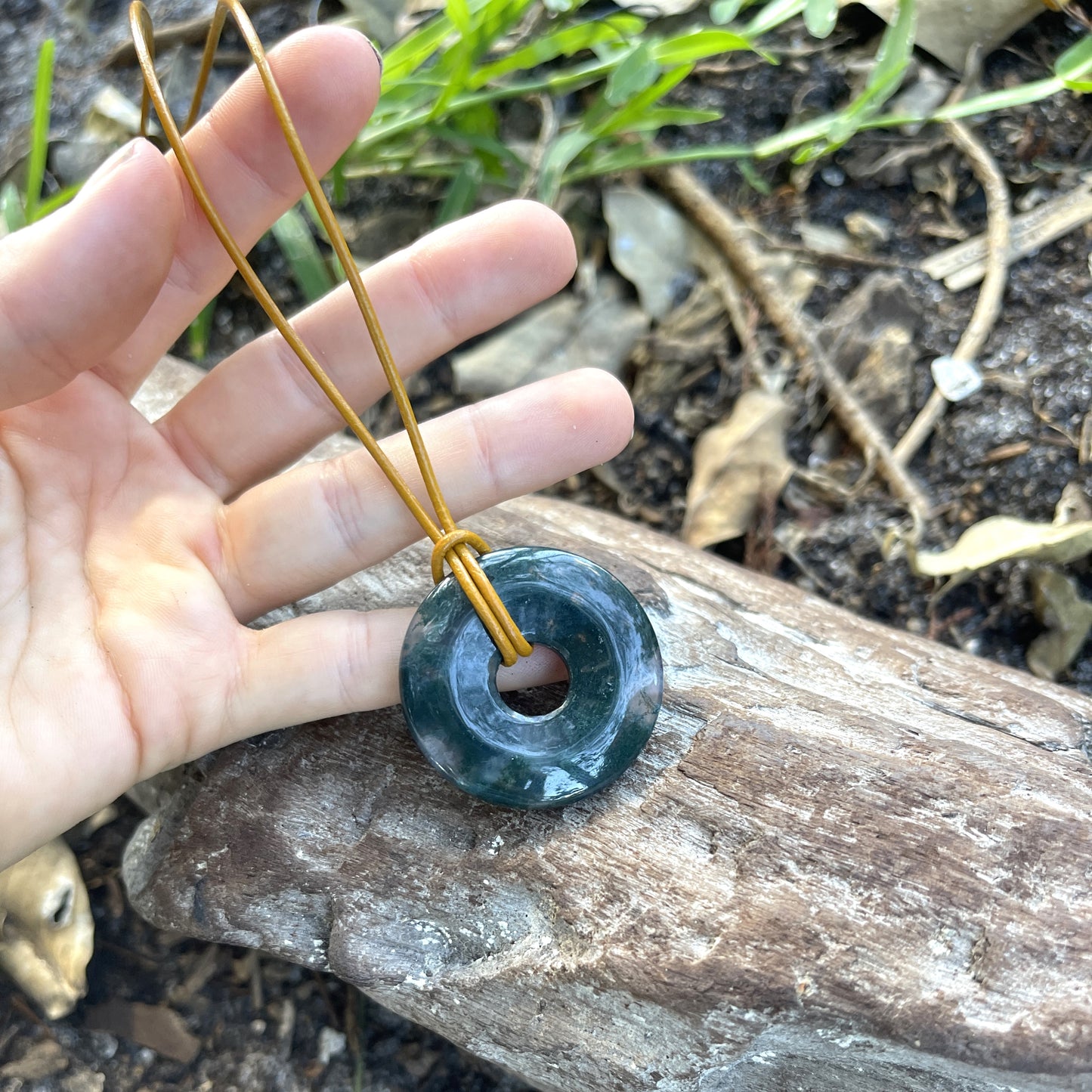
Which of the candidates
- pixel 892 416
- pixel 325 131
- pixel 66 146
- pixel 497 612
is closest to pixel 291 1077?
pixel 497 612

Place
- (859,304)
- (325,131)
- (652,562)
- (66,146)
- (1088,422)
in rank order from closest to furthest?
(325,131), (652,562), (1088,422), (859,304), (66,146)

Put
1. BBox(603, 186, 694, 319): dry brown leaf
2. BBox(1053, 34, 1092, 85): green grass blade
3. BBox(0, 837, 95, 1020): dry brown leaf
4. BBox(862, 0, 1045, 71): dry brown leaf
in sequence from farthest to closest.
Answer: BBox(603, 186, 694, 319): dry brown leaf
BBox(862, 0, 1045, 71): dry brown leaf
BBox(1053, 34, 1092, 85): green grass blade
BBox(0, 837, 95, 1020): dry brown leaf

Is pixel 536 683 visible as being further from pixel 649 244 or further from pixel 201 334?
pixel 201 334

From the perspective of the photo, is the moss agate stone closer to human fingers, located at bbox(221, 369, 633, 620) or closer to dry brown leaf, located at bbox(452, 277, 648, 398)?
human fingers, located at bbox(221, 369, 633, 620)

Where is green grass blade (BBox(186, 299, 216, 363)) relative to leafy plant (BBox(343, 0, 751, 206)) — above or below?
below

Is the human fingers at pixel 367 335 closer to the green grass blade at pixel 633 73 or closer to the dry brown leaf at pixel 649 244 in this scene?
the green grass blade at pixel 633 73

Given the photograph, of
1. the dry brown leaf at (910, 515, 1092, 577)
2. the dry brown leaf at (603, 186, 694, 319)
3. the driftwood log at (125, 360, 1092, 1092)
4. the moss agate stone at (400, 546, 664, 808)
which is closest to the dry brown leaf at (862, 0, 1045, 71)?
the dry brown leaf at (603, 186, 694, 319)

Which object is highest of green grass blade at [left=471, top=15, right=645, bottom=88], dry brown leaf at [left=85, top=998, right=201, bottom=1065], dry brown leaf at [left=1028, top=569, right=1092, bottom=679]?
green grass blade at [left=471, top=15, right=645, bottom=88]

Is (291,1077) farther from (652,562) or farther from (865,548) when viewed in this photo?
(865,548)
